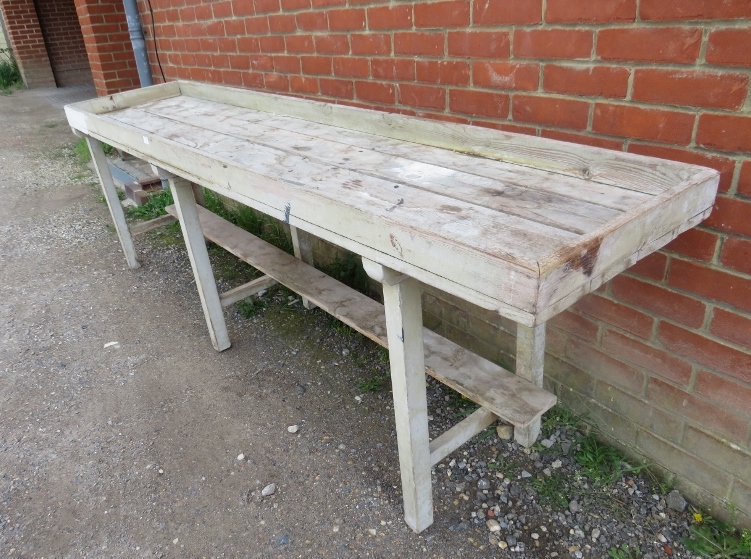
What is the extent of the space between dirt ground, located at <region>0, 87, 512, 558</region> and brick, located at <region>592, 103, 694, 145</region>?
1.41 meters

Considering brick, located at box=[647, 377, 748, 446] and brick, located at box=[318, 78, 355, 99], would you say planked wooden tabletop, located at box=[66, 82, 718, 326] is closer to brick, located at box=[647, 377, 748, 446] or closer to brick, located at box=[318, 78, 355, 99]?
brick, located at box=[318, 78, 355, 99]

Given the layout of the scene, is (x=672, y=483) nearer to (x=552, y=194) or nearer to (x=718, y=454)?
(x=718, y=454)

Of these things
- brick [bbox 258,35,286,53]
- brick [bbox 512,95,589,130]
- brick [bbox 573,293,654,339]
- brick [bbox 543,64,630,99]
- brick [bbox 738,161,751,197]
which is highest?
brick [bbox 258,35,286,53]

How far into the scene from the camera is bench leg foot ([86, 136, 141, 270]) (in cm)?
383

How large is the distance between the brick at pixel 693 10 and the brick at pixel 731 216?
18.8 inches

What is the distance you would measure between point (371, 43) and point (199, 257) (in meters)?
1.32

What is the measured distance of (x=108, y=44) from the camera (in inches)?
234

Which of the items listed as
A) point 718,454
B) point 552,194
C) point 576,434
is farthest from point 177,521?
point 718,454

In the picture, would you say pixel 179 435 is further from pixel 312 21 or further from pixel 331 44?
pixel 312 21

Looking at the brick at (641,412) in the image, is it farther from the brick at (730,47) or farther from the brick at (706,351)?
the brick at (730,47)

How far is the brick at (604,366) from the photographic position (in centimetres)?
205

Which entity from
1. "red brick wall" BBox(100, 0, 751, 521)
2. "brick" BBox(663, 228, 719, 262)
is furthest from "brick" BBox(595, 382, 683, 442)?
"brick" BBox(663, 228, 719, 262)

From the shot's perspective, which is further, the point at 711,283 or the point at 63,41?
the point at 63,41

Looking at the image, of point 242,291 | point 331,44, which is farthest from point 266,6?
point 242,291
